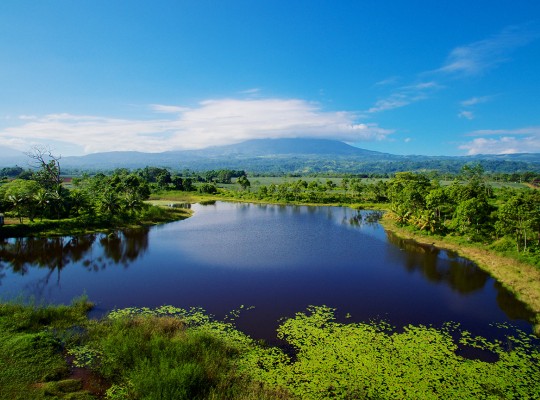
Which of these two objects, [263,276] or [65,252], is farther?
[65,252]

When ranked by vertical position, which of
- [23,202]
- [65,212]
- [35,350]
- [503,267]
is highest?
[23,202]

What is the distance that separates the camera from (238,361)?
41.0 feet

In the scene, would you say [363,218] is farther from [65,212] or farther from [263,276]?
[65,212]

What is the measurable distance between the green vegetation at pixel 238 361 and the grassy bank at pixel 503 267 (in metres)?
5.28

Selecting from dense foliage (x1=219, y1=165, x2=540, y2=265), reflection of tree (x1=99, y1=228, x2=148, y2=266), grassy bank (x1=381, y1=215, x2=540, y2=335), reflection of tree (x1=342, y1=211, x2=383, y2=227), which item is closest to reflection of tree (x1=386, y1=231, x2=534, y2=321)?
grassy bank (x1=381, y1=215, x2=540, y2=335)

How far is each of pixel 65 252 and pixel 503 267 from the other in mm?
32524

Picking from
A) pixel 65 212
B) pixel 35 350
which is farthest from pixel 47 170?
pixel 35 350

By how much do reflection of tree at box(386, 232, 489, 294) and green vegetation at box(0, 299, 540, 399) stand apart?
700cm

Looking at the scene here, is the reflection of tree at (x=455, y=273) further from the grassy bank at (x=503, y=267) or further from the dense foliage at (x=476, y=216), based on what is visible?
the dense foliage at (x=476, y=216)

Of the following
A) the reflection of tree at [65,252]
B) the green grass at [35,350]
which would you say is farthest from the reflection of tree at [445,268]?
the reflection of tree at [65,252]

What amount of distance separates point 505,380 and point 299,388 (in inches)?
276

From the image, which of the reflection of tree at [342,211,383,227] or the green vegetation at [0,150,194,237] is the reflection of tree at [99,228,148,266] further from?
the reflection of tree at [342,211,383,227]

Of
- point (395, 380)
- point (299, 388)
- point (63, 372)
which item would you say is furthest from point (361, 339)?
point (63, 372)

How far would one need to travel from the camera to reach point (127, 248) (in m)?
30.2
